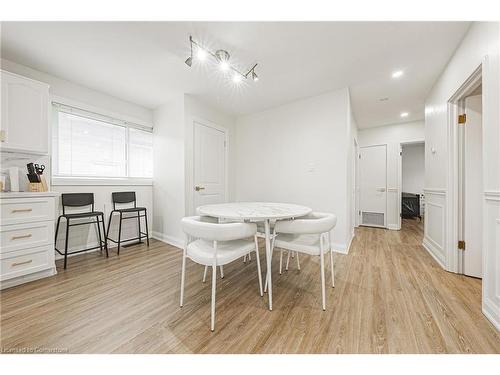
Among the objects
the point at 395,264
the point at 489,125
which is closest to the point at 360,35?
the point at 489,125

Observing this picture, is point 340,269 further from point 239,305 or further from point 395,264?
point 239,305

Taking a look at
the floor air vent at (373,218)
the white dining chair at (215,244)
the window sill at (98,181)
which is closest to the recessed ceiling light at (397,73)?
the white dining chair at (215,244)

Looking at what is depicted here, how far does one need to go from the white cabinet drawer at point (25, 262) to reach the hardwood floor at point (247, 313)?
0.15 m

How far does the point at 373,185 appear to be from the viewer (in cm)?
466

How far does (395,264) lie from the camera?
2.41m

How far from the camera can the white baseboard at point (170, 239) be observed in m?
3.09

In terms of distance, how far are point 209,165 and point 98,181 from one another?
1.67 m

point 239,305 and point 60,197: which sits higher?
point 60,197

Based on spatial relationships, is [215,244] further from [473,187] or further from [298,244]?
[473,187]

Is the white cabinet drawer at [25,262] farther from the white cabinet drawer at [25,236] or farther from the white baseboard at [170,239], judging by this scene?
the white baseboard at [170,239]

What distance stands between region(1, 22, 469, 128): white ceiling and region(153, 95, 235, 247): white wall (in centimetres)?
30

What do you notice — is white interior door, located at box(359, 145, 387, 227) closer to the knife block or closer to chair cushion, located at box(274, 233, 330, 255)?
chair cushion, located at box(274, 233, 330, 255)

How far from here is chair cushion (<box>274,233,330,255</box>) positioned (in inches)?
63.8
